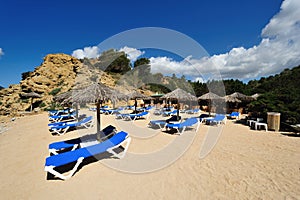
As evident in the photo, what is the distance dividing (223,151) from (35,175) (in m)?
4.70

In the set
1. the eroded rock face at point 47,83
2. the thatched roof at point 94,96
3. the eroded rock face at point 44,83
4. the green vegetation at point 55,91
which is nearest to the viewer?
the thatched roof at point 94,96

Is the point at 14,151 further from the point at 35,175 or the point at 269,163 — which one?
the point at 269,163

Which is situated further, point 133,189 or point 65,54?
point 65,54

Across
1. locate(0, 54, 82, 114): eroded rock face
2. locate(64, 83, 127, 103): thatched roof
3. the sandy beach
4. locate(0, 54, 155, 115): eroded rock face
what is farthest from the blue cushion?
locate(0, 54, 82, 114): eroded rock face

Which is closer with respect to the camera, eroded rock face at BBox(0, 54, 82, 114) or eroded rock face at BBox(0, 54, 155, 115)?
eroded rock face at BBox(0, 54, 155, 115)

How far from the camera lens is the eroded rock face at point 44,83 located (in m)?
18.9

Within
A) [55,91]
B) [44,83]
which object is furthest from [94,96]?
[44,83]

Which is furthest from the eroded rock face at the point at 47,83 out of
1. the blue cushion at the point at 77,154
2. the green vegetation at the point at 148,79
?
the blue cushion at the point at 77,154

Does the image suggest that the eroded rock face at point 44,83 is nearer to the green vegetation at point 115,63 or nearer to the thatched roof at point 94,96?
the green vegetation at point 115,63

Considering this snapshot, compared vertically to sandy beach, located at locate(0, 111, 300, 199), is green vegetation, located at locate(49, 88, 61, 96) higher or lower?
higher

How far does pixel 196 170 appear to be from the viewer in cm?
325

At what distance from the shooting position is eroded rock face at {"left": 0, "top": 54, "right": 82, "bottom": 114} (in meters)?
18.9

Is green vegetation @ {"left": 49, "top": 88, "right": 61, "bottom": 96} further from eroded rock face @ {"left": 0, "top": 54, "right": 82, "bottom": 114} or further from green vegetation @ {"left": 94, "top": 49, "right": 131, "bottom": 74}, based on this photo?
green vegetation @ {"left": 94, "top": 49, "right": 131, "bottom": 74}

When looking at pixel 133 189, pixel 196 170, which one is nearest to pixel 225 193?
pixel 196 170
